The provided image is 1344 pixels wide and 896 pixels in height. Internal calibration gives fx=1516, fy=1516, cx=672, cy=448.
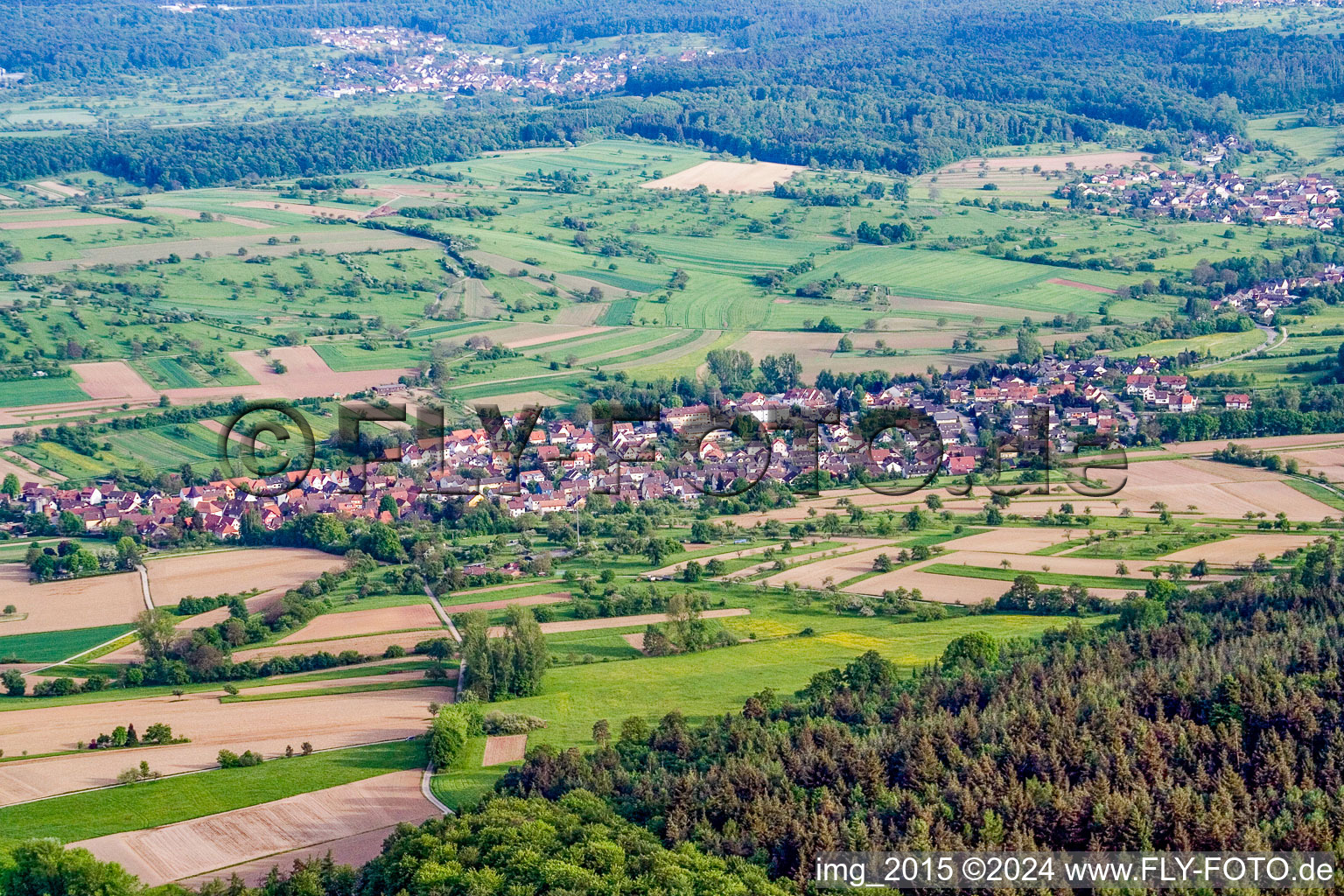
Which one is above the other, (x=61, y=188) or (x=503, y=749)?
(x=61, y=188)

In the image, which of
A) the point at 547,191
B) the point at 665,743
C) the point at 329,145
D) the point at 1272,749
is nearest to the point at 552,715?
the point at 665,743

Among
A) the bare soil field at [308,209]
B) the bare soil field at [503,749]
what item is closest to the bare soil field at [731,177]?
the bare soil field at [308,209]

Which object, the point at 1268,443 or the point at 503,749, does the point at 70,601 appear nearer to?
the point at 503,749

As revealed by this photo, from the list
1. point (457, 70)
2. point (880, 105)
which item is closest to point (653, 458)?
point (880, 105)

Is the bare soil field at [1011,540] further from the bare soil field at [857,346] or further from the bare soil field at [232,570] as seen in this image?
the bare soil field at [857,346]

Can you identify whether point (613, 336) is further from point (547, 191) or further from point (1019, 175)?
point (1019, 175)

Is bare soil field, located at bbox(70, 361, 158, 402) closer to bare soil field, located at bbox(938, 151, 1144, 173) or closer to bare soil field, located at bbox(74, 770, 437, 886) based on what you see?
bare soil field, located at bbox(74, 770, 437, 886)

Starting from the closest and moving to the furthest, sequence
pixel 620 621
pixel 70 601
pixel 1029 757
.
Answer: pixel 1029 757 → pixel 620 621 → pixel 70 601
